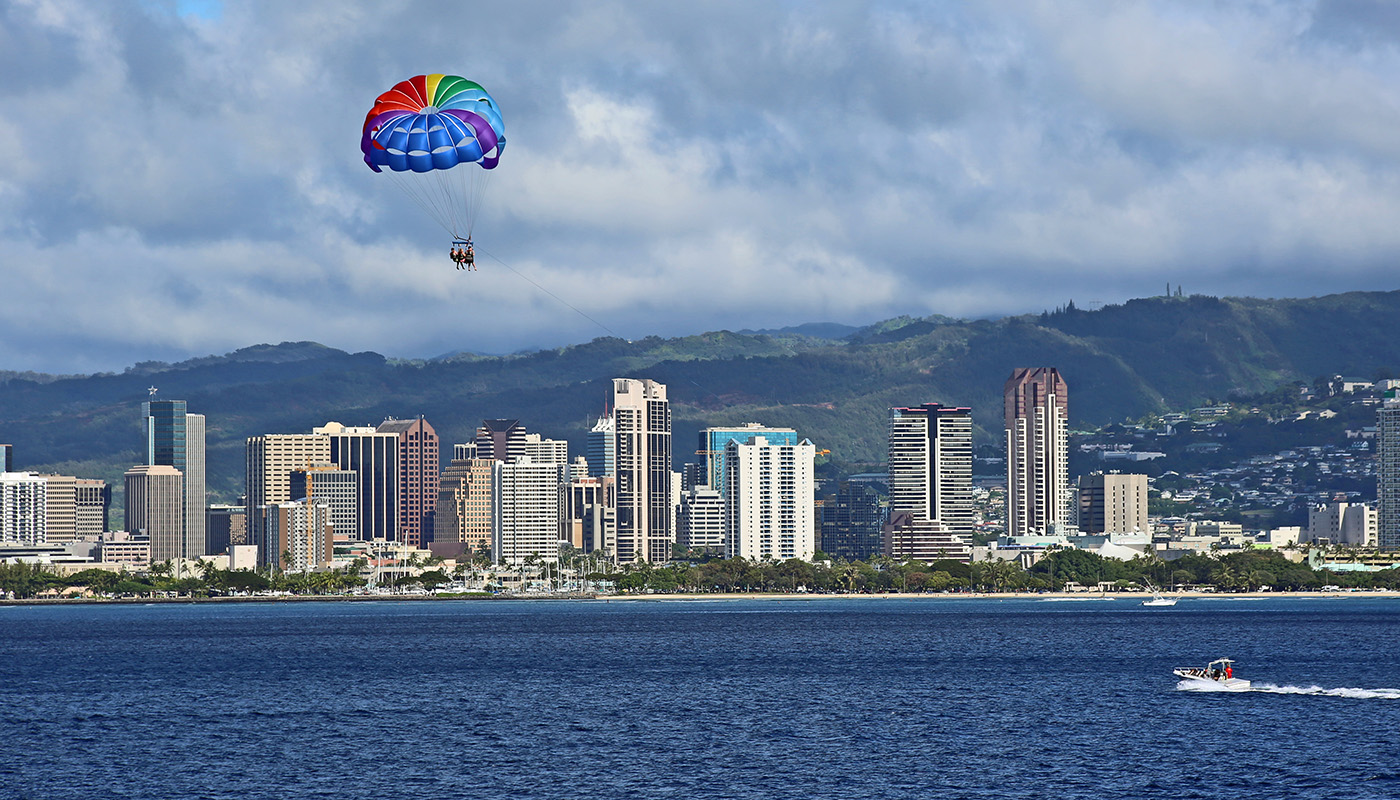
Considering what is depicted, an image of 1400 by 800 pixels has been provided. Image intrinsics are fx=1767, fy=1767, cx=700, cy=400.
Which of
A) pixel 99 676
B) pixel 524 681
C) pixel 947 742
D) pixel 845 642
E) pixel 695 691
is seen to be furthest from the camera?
pixel 845 642

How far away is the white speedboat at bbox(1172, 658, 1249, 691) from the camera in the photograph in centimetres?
12769

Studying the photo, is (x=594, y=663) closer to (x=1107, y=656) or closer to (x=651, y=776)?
(x=1107, y=656)

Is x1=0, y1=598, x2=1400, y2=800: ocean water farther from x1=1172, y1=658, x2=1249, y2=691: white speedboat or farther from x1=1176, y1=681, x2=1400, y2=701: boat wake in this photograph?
x1=1172, y1=658, x2=1249, y2=691: white speedboat

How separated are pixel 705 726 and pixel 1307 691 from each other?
4525cm

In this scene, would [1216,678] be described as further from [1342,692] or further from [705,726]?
[705,726]

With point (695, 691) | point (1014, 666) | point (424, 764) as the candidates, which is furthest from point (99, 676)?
point (1014, 666)

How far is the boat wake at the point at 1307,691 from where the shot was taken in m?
121

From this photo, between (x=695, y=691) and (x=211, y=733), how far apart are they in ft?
126

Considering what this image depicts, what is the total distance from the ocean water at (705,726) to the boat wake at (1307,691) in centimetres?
44

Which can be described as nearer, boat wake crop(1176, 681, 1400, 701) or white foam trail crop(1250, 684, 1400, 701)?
white foam trail crop(1250, 684, 1400, 701)

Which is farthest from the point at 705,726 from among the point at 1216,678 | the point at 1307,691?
the point at 1307,691

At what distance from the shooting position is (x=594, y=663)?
534ft

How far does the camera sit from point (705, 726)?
108875 mm

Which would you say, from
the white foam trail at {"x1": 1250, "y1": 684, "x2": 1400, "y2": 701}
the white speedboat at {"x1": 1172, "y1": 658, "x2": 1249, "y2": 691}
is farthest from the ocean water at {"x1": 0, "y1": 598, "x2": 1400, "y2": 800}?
the white speedboat at {"x1": 1172, "y1": 658, "x2": 1249, "y2": 691}
